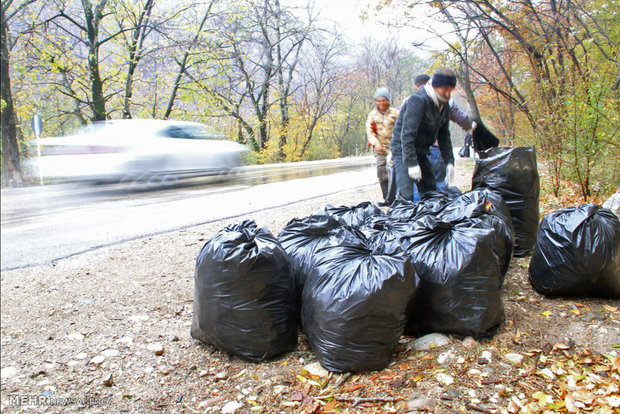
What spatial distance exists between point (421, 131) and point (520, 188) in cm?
104

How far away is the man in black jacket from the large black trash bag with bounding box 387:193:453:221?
374mm

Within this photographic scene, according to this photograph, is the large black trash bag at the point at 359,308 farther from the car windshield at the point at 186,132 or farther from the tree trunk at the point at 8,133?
the tree trunk at the point at 8,133

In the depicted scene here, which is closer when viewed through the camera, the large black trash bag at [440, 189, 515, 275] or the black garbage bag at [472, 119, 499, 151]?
the large black trash bag at [440, 189, 515, 275]

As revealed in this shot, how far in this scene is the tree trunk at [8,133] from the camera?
11898 mm

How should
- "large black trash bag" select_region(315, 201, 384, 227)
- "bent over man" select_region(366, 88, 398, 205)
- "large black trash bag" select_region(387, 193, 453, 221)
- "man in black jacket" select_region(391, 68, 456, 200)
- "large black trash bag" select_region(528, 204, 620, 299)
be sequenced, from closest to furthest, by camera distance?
"large black trash bag" select_region(528, 204, 620, 299) < "large black trash bag" select_region(387, 193, 453, 221) < "large black trash bag" select_region(315, 201, 384, 227) < "man in black jacket" select_region(391, 68, 456, 200) < "bent over man" select_region(366, 88, 398, 205)

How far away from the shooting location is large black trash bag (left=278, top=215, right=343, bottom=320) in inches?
104

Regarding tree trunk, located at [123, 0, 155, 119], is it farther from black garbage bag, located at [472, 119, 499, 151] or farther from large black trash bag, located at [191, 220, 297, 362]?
large black trash bag, located at [191, 220, 297, 362]

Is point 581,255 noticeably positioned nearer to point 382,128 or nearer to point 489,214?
point 489,214

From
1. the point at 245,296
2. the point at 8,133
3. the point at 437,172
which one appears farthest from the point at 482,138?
the point at 8,133

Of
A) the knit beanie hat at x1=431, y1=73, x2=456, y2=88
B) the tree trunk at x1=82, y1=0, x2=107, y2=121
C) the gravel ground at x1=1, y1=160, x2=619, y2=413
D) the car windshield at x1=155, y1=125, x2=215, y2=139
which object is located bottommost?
the gravel ground at x1=1, y1=160, x2=619, y2=413

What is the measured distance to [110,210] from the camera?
626 centimetres

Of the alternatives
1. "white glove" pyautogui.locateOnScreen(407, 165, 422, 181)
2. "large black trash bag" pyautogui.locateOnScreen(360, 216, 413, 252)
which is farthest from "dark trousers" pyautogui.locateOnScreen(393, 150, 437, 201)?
"large black trash bag" pyautogui.locateOnScreen(360, 216, 413, 252)

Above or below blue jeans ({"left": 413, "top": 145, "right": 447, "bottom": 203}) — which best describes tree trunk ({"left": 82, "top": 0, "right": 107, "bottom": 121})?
above

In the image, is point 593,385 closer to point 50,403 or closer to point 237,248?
point 237,248
